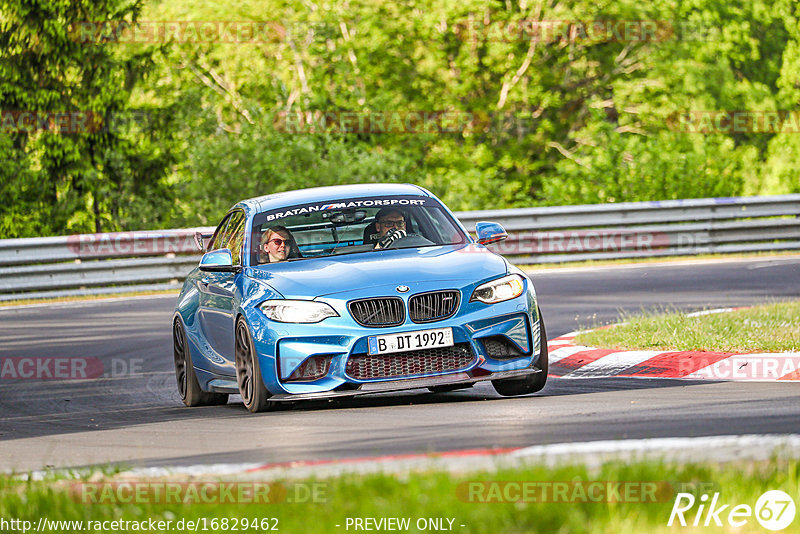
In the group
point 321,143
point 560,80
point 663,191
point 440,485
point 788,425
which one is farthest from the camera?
point 560,80

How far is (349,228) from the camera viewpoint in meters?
9.94

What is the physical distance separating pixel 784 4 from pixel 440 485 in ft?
151

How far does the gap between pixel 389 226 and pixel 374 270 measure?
1081 mm

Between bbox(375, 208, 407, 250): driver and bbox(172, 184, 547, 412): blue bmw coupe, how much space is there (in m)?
0.01

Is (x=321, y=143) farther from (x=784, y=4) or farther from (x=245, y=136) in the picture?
(x=784, y=4)

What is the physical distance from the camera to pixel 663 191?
26906 millimetres

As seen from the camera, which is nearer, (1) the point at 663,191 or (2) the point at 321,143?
(1) the point at 663,191

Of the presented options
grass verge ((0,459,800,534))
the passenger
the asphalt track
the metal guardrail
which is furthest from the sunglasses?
the metal guardrail

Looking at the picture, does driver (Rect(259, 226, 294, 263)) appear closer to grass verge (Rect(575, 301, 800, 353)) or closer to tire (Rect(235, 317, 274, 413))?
tire (Rect(235, 317, 274, 413))

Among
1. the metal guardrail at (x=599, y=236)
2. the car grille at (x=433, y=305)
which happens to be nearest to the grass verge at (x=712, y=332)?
the car grille at (x=433, y=305)

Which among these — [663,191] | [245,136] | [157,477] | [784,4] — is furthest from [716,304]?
[784,4]

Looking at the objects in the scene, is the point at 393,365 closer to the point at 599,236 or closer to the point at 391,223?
the point at 391,223

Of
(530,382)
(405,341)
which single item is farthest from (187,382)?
(530,382)

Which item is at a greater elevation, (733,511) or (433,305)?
(733,511)
